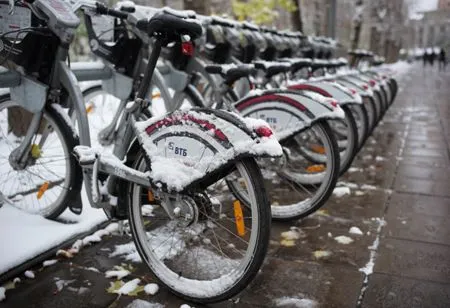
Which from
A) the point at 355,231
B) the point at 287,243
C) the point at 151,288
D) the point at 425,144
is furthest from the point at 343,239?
the point at 425,144

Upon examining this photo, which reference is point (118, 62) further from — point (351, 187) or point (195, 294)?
point (351, 187)

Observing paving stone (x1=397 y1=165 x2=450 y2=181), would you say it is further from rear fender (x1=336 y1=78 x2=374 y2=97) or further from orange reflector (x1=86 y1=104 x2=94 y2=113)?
orange reflector (x1=86 y1=104 x2=94 y2=113)

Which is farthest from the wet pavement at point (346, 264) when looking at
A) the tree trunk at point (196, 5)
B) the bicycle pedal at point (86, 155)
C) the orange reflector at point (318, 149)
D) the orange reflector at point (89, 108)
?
the tree trunk at point (196, 5)

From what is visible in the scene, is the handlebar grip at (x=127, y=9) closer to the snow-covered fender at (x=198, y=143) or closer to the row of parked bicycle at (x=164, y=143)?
the row of parked bicycle at (x=164, y=143)

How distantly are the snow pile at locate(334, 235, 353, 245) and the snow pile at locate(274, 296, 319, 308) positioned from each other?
2.64 ft

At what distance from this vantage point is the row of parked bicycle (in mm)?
2191

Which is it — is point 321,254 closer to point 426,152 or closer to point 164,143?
point 164,143

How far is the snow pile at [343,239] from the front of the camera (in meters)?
3.09

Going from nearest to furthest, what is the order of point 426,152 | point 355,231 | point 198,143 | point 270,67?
point 198,143 < point 355,231 < point 270,67 < point 426,152

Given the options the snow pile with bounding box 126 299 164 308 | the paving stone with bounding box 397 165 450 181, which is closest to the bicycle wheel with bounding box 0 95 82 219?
the snow pile with bounding box 126 299 164 308

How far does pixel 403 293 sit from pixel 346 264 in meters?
0.41

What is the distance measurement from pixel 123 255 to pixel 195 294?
29.1 inches

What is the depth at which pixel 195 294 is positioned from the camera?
2.31 m

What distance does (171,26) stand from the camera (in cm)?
233
